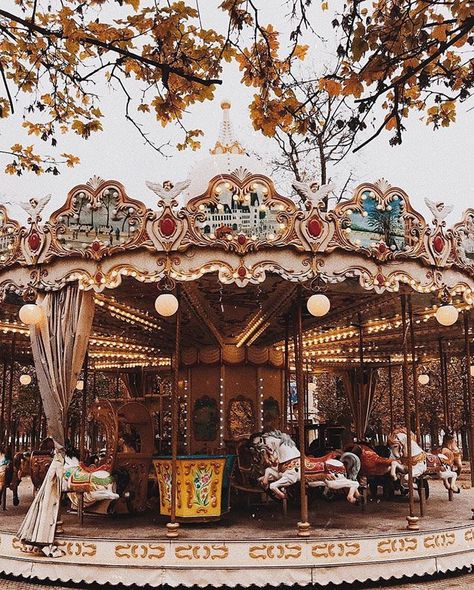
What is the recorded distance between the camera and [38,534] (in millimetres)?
7488

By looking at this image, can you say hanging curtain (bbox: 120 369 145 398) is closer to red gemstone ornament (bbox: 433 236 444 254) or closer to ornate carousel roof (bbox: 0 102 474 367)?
ornate carousel roof (bbox: 0 102 474 367)

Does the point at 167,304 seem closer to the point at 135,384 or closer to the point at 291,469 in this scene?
the point at 291,469

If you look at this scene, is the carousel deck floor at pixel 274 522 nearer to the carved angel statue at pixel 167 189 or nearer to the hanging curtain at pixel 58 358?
the hanging curtain at pixel 58 358

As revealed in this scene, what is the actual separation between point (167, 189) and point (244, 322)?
444cm

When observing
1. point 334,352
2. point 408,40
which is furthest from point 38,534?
point 334,352

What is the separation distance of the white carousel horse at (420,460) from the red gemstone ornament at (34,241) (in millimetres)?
5558

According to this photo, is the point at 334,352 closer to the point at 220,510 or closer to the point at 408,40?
the point at 220,510

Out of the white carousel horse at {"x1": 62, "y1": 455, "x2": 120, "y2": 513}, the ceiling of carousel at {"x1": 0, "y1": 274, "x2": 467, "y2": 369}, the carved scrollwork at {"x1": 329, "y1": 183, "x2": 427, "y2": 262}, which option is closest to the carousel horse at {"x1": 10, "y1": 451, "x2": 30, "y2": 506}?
the ceiling of carousel at {"x1": 0, "y1": 274, "x2": 467, "y2": 369}

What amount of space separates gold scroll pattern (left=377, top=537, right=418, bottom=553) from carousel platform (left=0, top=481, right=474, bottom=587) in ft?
0.03

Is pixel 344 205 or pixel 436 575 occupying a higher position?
pixel 344 205

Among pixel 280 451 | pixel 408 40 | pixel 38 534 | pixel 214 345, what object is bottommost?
pixel 38 534

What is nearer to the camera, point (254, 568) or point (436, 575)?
point (254, 568)

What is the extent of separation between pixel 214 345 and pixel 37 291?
505 cm

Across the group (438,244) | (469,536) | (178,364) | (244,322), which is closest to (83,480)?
(178,364)
